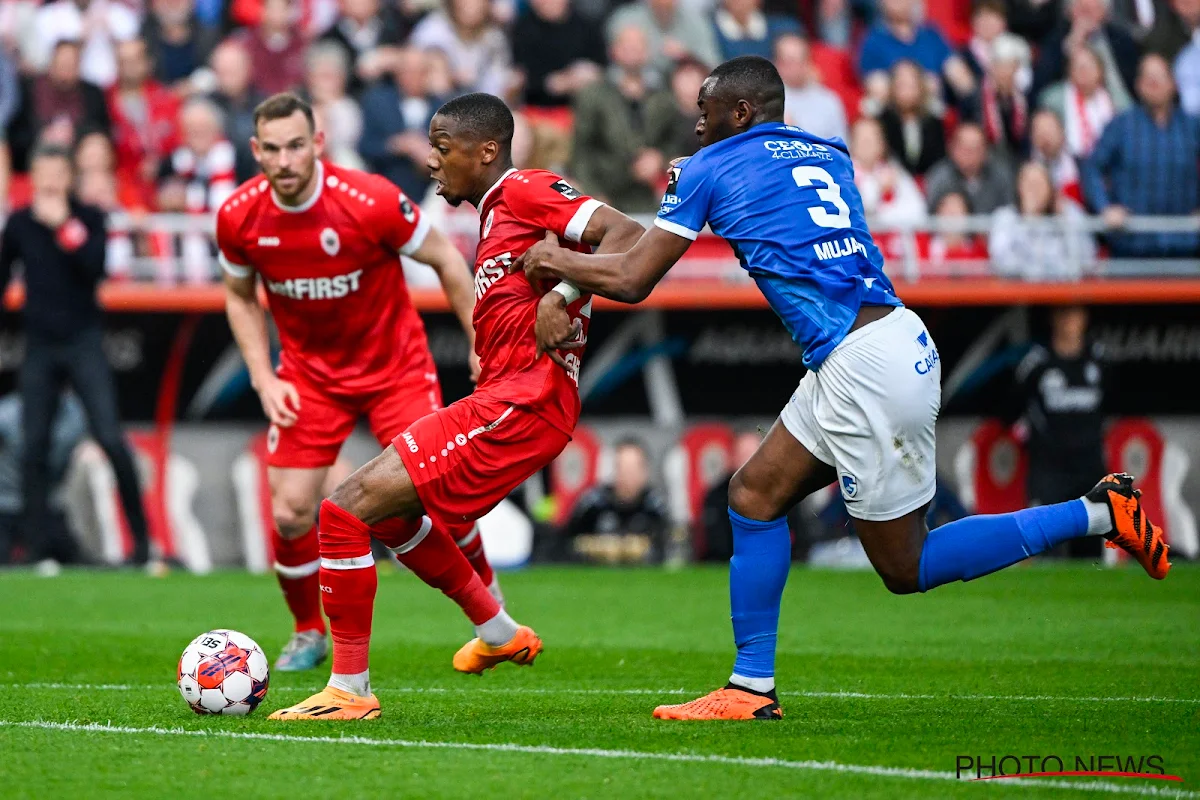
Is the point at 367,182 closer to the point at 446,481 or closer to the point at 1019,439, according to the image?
the point at 446,481

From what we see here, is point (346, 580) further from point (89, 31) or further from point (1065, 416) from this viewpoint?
point (89, 31)

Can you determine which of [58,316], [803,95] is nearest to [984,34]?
[803,95]

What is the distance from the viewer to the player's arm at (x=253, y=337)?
8.78 meters

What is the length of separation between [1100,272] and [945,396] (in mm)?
1854

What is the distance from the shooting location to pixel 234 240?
878 centimetres

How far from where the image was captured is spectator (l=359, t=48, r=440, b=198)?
52.4 feet

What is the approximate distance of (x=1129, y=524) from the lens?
21.6ft

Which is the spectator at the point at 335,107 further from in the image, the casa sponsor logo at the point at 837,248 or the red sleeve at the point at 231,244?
the casa sponsor logo at the point at 837,248

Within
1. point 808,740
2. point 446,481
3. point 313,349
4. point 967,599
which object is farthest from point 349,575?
point 967,599

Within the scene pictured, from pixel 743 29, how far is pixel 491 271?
1158 cm

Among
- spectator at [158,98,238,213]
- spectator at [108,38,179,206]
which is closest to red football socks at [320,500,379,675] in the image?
spectator at [158,98,238,213]

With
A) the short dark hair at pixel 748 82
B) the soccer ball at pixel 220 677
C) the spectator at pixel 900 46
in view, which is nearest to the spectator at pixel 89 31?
the spectator at pixel 900 46

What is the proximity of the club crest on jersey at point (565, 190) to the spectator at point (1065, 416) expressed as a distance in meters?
9.81

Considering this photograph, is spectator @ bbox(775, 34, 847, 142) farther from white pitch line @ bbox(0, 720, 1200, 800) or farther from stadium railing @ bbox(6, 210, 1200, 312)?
white pitch line @ bbox(0, 720, 1200, 800)
